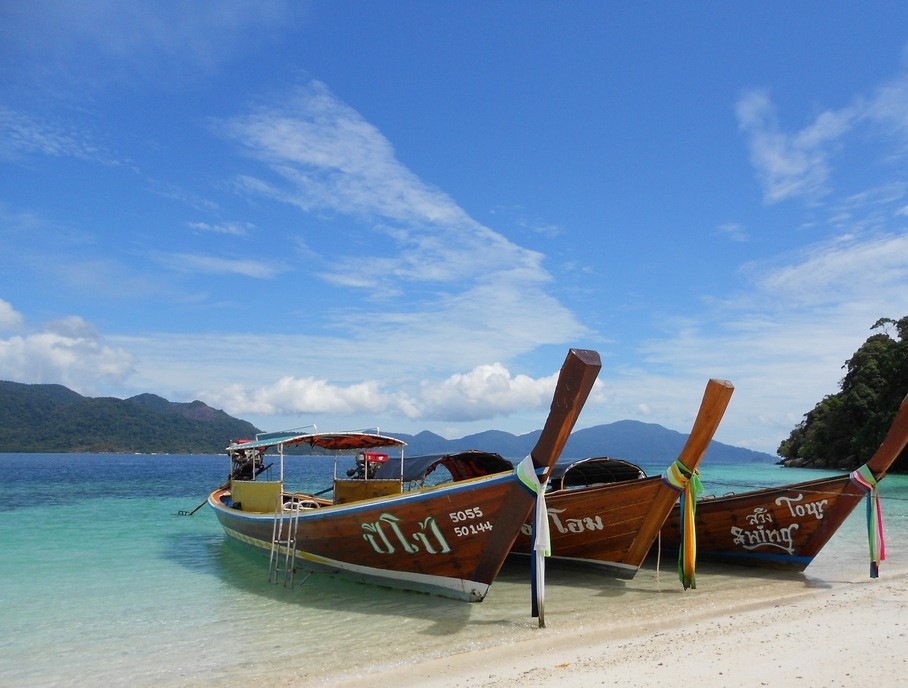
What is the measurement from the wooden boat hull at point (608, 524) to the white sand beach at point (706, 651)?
1398mm

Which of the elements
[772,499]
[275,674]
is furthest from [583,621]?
[772,499]

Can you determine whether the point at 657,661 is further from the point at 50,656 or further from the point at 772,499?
the point at 50,656

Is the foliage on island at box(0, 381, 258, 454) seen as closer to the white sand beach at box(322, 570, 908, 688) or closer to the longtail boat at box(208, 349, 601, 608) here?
the longtail boat at box(208, 349, 601, 608)

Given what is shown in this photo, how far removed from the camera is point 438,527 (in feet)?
30.1

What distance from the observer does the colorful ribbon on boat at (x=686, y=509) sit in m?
9.74

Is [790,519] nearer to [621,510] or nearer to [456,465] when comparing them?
[621,510]

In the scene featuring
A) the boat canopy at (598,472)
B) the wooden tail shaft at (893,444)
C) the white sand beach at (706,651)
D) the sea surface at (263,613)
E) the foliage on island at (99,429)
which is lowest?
the sea surface at (263,613)

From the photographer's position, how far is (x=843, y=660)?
6.21 meters

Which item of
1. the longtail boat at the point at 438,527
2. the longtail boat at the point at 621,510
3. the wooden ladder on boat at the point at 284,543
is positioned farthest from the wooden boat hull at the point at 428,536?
the longtail boat at the point at 621,510

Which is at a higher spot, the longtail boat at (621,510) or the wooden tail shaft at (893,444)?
the wooden tail shaft at (893,444)

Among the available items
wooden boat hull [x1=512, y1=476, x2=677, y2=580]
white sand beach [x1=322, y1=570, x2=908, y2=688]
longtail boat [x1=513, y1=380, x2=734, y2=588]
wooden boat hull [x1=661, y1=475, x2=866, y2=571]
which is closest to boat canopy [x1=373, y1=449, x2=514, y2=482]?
longtail boat [x1=513, y1=380, x2=734, y2=588]

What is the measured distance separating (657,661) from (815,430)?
67.0 metres

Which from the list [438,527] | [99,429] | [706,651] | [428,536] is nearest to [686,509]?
[706,651]

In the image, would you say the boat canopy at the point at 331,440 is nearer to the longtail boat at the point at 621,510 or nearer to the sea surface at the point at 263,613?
the sea surface at the point at 263,613
